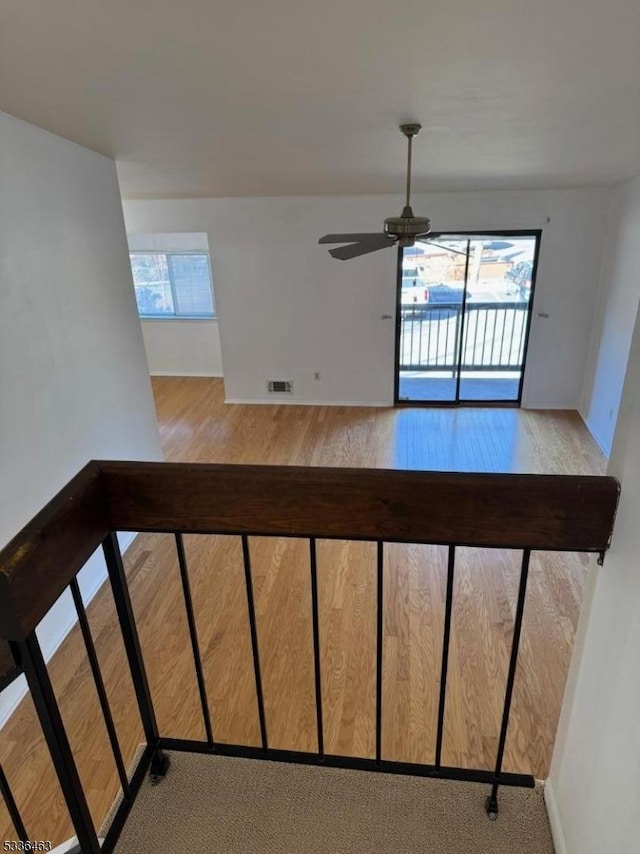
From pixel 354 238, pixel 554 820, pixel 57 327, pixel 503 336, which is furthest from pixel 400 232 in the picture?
pixel 503 336

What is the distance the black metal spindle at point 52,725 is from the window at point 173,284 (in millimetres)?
6899

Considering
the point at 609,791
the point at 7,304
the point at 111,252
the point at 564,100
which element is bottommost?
the point at 609,791

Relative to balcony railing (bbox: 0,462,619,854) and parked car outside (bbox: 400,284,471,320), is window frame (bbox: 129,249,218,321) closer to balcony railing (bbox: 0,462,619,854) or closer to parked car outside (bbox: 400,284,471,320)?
parked car outside (bbox: 400,284,471,320)

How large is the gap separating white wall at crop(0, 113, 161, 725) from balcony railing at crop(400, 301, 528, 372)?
11.9ft

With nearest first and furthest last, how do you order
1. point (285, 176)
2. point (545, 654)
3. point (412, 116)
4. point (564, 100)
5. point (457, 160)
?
point (564, 100) < point (412, 116) < point (545, 654) < point (457, 160) < point (285, 176)

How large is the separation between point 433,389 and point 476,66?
5023 mm

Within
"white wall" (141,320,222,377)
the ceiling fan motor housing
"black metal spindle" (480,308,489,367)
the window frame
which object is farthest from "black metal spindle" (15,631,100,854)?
"white wall" (141,320,222,377)

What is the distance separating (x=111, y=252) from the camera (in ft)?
11.4

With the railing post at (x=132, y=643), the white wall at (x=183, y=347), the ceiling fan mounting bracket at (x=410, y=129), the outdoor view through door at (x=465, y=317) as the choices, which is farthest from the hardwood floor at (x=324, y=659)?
the white wall at (x=183, y=347)

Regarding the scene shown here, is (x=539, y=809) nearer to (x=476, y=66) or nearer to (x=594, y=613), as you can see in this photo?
(x=594, y=613)

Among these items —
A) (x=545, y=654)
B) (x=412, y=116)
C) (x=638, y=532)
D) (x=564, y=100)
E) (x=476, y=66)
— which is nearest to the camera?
(x=638, y=532)

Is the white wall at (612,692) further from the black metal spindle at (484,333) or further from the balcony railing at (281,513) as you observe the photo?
the black metal spindle at (484,333)

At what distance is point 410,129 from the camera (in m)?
2.36

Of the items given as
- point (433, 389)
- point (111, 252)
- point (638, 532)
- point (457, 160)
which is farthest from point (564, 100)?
point (433, 389)
